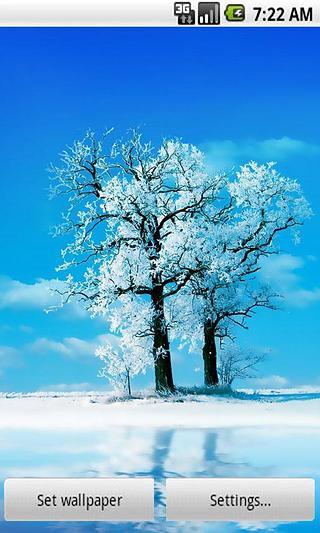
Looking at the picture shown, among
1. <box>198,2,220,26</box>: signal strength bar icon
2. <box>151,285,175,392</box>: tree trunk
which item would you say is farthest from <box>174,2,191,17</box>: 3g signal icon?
<box>151,285,175,392</box>: tree trunk

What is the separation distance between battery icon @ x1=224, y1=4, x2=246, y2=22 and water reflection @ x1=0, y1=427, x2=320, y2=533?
11.2ft

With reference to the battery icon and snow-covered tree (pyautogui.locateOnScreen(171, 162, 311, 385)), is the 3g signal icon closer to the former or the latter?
the battery icon

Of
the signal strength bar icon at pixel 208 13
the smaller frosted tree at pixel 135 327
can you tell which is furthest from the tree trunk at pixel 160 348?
the signal strength bar icon at pixel 208 13

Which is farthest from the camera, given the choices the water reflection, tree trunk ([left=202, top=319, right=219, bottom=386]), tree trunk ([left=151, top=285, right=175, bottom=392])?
tree trunk ([left=202, top=319, right=219, bottom=386])

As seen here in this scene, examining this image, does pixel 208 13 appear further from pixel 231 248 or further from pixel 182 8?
pixel 231 248

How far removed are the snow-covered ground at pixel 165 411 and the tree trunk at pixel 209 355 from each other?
2.61 ft

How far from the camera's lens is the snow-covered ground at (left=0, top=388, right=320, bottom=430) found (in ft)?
27.5

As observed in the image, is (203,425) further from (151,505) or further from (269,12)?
(269,12)

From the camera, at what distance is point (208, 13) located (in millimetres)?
5301

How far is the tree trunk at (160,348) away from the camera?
14.5m

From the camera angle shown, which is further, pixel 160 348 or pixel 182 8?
pixel 160 348

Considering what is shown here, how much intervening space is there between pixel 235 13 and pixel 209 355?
36.7 ft

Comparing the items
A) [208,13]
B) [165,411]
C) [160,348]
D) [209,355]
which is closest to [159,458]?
[208,13]

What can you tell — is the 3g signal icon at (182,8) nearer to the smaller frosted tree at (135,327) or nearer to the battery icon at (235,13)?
the battery icon at (235,13)
